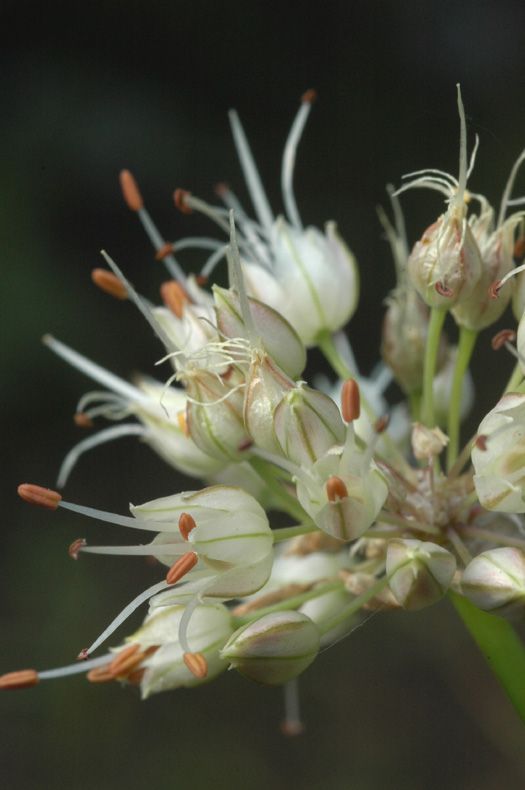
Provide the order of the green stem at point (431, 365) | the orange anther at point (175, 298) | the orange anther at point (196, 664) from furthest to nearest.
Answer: the orange anther at point (175, 298) → the green stem at point (431, 365) → the orange anther at point (196, 664)

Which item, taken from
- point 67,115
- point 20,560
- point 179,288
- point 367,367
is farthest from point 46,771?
point 179,288

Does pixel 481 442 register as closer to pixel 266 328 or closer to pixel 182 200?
pixel 266 328

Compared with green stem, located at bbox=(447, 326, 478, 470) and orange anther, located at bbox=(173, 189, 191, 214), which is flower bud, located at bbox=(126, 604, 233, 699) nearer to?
green stem, located at bbox=(447, 326, 478, 470)

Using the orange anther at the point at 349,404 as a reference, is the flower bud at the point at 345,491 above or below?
below

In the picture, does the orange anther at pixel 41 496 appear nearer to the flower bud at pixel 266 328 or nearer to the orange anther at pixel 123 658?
the orange anther at pixel 123 658

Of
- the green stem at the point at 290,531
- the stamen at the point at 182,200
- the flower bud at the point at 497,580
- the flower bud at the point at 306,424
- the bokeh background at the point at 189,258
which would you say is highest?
the stamen at the point at 182,200

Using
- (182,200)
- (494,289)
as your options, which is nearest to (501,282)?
(494,289)

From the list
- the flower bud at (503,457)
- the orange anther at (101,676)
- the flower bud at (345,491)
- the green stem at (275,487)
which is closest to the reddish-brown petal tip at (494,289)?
the flower bud at (503,457)
